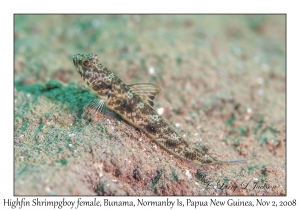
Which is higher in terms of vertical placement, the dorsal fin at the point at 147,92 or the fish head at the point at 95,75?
the fish head at the point at 95,75

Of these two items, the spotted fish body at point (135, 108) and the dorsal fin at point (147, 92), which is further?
the dorsal fin at point (147, 92)

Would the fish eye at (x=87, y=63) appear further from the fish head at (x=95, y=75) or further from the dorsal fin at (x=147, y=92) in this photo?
the dorsal fin at (x=147, y=92)

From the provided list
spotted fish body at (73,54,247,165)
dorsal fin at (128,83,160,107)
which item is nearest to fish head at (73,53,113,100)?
spotted fish body at (73,54,247,165)

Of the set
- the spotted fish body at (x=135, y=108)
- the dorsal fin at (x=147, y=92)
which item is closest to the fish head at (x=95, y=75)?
the spotted fish body at (x=135, y=108)

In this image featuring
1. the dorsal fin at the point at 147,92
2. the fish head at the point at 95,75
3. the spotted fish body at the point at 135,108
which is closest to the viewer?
the spotted fish body at the point at 135,108

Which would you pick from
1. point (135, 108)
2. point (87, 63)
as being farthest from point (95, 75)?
point (135, 108)

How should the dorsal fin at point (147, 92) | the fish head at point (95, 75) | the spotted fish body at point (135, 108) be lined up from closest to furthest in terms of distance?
1. the spotted fish body at point (135, 108)
2. the fish head at point (95, 75)
3. the dorsal fin at point (147, 92)

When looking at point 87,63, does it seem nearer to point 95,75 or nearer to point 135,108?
point 95,75

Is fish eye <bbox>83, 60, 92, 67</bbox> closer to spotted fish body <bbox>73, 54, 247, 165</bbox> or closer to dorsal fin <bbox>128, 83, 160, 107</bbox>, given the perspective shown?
spotted fish body <bbox>73, 54, 247, 165</bbox>

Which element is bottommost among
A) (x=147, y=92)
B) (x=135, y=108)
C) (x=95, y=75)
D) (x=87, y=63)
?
(x=135, y=108)
